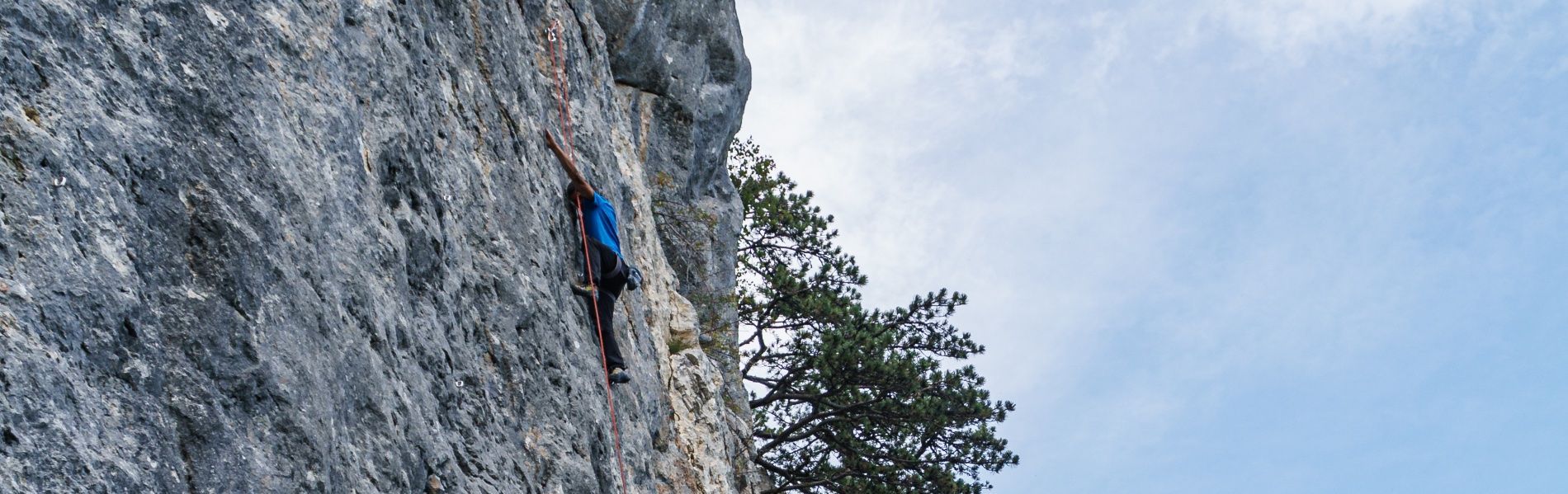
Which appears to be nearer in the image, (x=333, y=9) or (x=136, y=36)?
(x=136, y=36)

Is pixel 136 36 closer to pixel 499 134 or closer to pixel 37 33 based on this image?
pixel 37 33

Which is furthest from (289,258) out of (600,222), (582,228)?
(600,222)

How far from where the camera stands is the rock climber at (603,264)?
8391mm

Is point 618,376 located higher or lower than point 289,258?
higher

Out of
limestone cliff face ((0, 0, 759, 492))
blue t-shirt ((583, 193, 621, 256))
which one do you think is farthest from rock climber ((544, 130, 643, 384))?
limestone cliff face ((0, 0, 759, 492))

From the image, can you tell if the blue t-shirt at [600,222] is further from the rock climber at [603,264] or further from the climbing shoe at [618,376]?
the climbing shoe at [618,376]

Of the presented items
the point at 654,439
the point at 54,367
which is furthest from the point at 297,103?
the point at 654,439

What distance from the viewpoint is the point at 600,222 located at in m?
8.91

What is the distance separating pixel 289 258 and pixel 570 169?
3.93 meters

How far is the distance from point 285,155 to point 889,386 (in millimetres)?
12618

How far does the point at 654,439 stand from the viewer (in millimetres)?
10156

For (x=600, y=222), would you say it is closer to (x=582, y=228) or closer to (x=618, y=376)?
(x=582, y=228)

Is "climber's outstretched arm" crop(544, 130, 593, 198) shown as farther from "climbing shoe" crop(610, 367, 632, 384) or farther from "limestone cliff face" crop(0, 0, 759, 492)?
"climbing shoe" crop(610, 367, 632, 384)

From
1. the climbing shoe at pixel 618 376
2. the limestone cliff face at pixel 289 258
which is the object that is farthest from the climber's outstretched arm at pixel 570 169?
the climbing shoe at pixel 618 376
